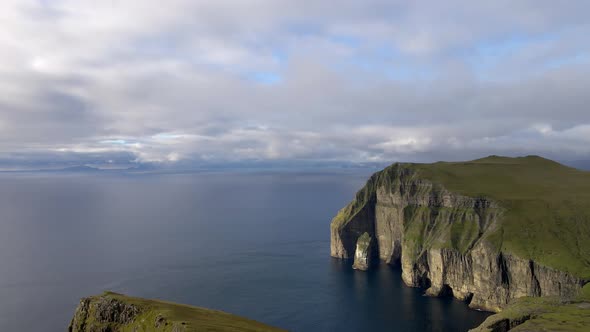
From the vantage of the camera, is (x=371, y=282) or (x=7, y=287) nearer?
(x=7, y=287)

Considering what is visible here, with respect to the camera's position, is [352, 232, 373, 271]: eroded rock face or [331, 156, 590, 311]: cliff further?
[352, 232, 373, 271]: eroded rock face

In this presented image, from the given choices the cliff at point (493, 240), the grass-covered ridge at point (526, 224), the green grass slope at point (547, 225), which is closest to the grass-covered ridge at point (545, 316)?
the cliff at point (493, 240)

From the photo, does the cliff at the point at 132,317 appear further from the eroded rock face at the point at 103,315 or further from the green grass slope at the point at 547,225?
the green grass slope at the point at 547,225

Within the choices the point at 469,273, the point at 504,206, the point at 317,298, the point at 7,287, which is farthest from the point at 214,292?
the point at 504,206

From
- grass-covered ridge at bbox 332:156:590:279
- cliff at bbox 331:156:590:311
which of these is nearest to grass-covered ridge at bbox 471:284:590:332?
cliff at bbox 331:156:590:311

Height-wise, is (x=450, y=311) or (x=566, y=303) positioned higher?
(x=566, y=303)

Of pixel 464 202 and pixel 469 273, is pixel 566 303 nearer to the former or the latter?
pixel 469 273

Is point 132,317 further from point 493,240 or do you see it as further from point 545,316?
point 493,240

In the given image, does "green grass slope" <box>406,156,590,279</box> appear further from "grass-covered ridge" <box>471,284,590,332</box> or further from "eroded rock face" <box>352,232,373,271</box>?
"eroded rock face" <box>352,232,373,271</box>
